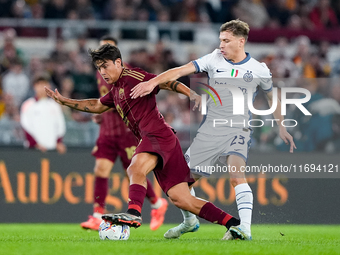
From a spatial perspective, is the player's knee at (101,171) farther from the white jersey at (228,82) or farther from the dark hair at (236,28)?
the dark hair at (236,28)

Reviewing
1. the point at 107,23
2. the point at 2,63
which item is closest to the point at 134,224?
the point at 2,63

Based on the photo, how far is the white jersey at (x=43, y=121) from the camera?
33.6 feet

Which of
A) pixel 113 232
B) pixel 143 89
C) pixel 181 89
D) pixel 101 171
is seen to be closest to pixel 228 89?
pixel 181 89

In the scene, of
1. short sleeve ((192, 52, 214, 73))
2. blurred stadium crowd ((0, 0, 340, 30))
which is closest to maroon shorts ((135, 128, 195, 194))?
short sleeve ((192, 52, 214, 73))

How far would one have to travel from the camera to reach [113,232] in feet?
19.1

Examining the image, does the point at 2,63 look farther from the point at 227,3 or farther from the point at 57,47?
the point at 227,3

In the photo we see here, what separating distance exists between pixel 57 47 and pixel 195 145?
7.05 m

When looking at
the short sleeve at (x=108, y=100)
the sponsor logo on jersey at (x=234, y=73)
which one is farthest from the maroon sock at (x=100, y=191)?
the sponsor logo on jersey at (x=234, y=73)

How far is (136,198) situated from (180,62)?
8.12 m

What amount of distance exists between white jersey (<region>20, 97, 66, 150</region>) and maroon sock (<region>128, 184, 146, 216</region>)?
15.4 feet

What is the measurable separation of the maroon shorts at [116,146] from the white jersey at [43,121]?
2222mm

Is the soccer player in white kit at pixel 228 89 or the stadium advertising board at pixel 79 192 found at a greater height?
the soccer player in white kit at pixel 228 89

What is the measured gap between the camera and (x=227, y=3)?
50.0 ft

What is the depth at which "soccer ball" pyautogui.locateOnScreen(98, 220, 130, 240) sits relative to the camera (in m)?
5.82
